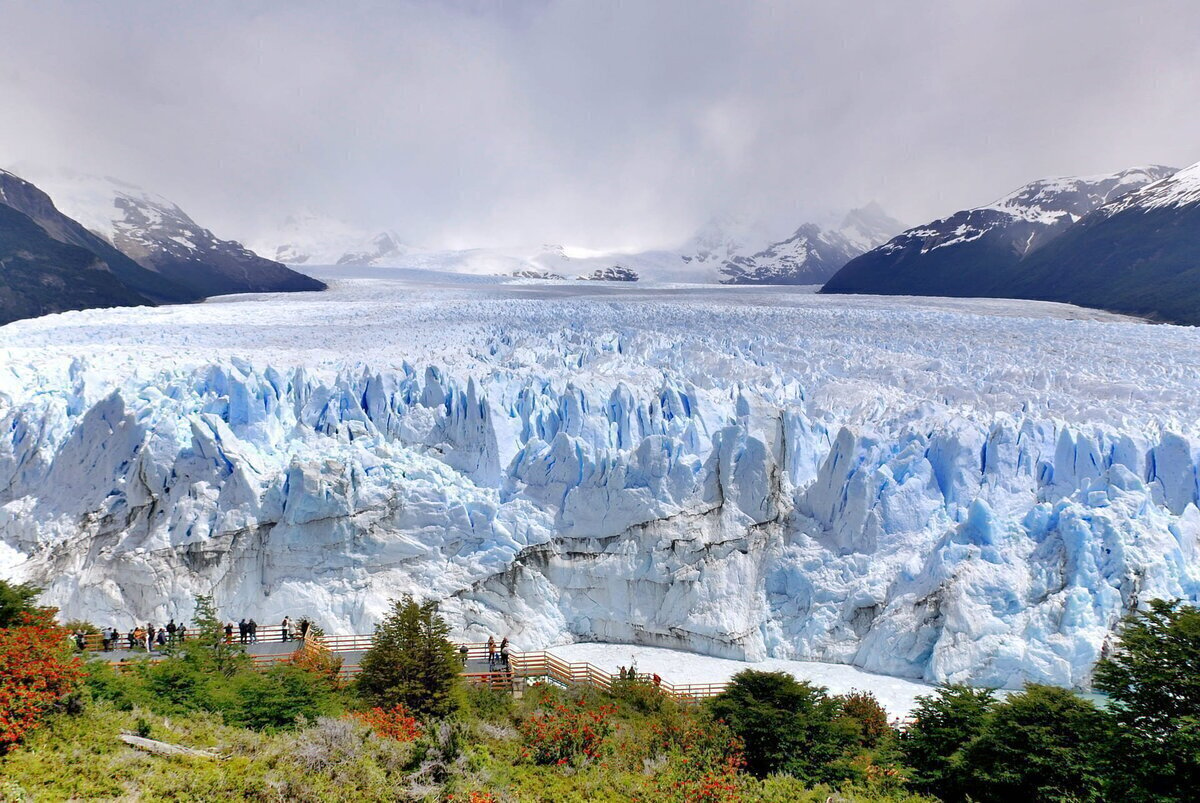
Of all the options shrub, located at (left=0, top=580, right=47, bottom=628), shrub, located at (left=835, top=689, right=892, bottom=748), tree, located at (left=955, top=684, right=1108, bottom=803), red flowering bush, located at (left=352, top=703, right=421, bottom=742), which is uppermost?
shrub, located at (left=0, top=580, right=47, bottom=628)

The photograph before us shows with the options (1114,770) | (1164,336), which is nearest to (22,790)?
(1114,770)

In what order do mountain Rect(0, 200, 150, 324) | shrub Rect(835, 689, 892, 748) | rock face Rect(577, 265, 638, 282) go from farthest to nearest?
rock face Rect(577, 265, 638, 282), mountain Rect(0, 200, 150, 324), shrub Rect(835, 689, 892, 748)

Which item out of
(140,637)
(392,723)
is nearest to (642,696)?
(392,723)

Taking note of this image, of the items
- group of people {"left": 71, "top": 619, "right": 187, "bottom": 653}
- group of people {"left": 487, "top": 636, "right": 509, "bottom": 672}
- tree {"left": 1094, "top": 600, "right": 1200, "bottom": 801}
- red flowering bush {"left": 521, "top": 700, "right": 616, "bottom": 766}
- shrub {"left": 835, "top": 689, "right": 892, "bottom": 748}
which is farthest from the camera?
group of people {"left": 487, "top": 636, "right": 509, "bottom": 672}

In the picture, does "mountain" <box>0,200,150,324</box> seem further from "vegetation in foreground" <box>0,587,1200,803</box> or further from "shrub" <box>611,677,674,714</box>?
"shrub" <box>611,677,674,714</box>

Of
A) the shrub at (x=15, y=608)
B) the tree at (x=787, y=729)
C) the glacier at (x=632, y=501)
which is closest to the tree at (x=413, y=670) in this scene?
the tree at (x=787, y=729)

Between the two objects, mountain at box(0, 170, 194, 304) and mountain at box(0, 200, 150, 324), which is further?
mountain at box(0, 170, 194, 304)

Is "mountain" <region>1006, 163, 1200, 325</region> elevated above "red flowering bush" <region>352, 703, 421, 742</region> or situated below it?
above

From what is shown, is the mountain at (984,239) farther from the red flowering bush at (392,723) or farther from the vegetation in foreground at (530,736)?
the red flowering bush at (392,723)

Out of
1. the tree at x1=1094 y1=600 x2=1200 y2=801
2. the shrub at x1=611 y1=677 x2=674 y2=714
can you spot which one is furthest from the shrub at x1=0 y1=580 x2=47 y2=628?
the tree at x1=1094 y1=600 x2=1200 y2=801
